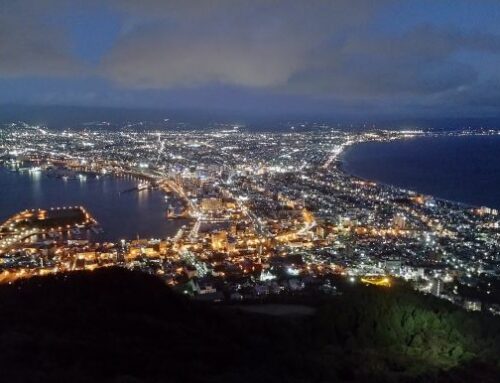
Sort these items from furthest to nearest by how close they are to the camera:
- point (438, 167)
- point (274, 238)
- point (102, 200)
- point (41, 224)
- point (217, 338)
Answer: point (438, 167) → point (102, 200) → point (41, 224) → point (274, 238) → point (217, 338)

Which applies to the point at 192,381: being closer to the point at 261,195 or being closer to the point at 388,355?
the point at 388,355

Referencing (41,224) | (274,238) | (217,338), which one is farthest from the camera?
(41,224)

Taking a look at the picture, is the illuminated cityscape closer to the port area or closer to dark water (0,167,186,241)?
the port area

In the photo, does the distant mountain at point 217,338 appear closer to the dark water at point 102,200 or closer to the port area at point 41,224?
the port area at point 41,224

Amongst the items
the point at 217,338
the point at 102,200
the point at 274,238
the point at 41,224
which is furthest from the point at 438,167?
the point at 217,338

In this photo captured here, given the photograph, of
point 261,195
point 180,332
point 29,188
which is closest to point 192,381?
point 180,332

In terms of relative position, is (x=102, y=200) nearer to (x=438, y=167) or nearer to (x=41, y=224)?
(x=41, y=224)

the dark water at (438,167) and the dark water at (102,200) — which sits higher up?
the dark water at (438,167)

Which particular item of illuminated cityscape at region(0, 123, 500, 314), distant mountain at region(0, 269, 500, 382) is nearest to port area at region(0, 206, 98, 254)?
illuminated cityscape at region(0, 123, 500, 314)

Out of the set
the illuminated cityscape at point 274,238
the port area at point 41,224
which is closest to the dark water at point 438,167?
the illuminated cityscape at point 274,238
